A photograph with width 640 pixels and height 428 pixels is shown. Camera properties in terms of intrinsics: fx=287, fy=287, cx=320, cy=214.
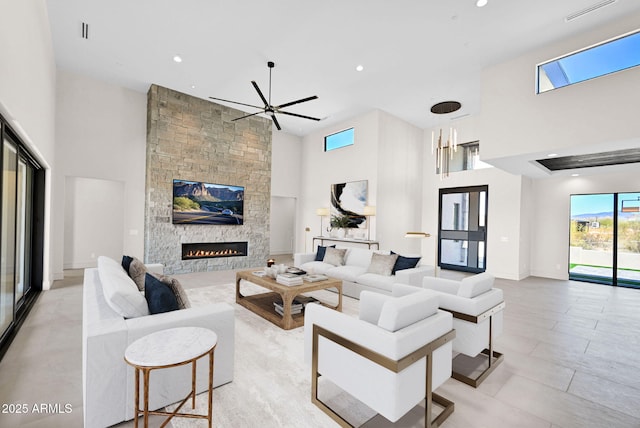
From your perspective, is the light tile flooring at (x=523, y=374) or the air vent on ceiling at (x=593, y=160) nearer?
the light tile flooring at (x=523, y=374)

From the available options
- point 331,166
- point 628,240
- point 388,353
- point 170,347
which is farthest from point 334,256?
point 628,240

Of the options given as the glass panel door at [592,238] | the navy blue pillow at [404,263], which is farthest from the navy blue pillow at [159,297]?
the glass panel door at [592,238]

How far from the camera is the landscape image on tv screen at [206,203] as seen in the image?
7031 mm

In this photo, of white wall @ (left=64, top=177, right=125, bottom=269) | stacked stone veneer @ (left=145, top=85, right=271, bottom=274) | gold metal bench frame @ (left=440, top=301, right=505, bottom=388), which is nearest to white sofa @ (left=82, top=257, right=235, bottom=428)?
gold metal bench frame @ (left=440, top=301, right=505, bottom=388)

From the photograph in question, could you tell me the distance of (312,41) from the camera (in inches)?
189

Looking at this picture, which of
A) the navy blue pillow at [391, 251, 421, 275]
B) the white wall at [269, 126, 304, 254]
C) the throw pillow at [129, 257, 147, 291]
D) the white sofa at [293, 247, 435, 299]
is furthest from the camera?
Answer: the white wall at [269, 126, 304, 254]

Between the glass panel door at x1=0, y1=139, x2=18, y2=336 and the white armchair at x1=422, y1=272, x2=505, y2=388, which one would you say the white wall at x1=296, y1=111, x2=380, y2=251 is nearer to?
the white armchair at x1=422, y1=272, x2=505, y2=388

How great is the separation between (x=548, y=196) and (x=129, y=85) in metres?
10.6

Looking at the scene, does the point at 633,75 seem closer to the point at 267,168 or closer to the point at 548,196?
the point at 548,196

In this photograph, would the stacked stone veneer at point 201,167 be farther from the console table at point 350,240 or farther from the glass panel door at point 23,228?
the glass panel door at point 23,228

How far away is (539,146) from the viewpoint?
15.3 ft

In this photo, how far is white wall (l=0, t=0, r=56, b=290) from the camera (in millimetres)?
2273

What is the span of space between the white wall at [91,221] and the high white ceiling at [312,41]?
2801 millimetres

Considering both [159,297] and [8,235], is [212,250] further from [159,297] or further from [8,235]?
[159,297]
